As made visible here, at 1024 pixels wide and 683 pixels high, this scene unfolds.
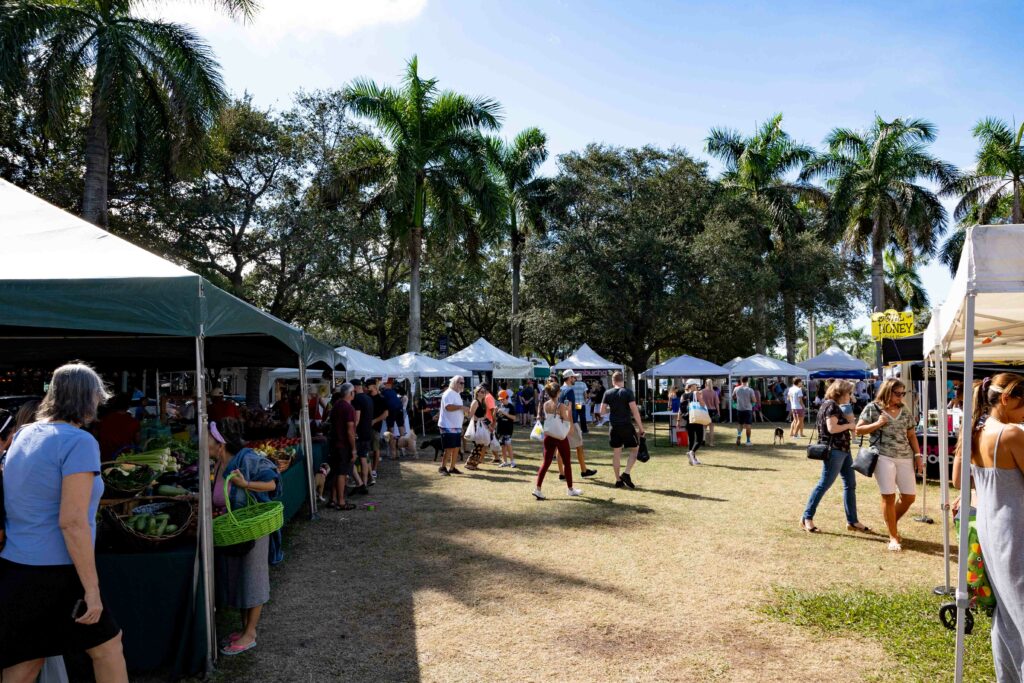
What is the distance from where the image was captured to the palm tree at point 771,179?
106 ft

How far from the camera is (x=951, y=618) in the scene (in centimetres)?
459

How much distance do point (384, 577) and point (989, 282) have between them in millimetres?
4825

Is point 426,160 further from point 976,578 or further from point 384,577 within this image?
point 976,578

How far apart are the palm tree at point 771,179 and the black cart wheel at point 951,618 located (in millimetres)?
27958

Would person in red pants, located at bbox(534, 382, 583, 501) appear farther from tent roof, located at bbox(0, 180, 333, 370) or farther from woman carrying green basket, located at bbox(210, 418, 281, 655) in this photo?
woman carrying green basket, located at bbox(210, 418, 281, 655)

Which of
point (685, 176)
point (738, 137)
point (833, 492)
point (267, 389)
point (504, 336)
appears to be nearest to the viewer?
point (833, 492)

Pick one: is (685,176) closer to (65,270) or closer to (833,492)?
(833,492)

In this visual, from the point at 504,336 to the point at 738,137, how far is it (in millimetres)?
16564

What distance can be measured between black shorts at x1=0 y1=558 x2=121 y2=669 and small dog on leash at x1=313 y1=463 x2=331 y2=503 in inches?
258

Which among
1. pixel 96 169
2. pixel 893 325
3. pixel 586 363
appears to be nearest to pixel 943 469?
pixel 893 325

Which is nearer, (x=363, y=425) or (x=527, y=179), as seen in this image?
(x=363, y=425)

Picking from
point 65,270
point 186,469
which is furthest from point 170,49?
point 65,270

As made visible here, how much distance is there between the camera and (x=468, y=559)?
6348mm

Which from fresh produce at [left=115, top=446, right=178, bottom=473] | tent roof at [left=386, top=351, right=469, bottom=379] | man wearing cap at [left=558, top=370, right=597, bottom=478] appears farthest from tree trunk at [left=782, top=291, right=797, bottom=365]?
fresh produce at [left=115, top=446, right=178, bottom=473]
